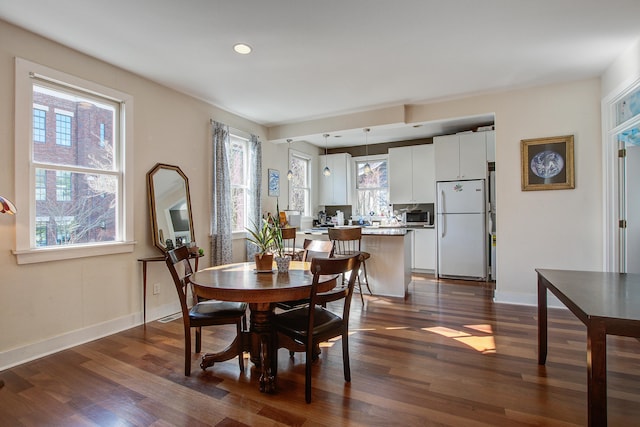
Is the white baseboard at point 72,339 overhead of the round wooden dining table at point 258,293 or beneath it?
beneath

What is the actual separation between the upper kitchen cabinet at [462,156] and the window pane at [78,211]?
15.6ft

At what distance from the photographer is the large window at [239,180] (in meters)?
4.64

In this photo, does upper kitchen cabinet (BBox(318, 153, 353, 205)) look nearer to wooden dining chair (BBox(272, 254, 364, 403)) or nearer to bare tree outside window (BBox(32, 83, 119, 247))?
bare tree outside window (BBox(32, 83, 119, 247))

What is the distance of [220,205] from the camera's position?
13.8ft

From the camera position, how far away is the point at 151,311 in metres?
3.45

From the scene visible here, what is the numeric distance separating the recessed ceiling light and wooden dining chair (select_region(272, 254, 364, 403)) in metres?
2.07

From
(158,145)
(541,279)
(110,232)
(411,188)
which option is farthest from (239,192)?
(541,279)

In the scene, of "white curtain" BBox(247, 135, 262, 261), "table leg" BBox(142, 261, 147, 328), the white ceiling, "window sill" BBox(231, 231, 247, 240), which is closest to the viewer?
the white ceiling

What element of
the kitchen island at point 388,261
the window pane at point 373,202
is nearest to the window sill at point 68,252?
the kitchen island at point 388,261

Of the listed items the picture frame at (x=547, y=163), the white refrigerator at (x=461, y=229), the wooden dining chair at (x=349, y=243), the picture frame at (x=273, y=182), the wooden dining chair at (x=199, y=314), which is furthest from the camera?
the picture frame at (x=273, y=182)

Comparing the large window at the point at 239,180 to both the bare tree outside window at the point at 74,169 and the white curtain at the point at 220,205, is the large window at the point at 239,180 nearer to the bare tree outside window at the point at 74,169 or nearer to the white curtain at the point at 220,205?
the white curtain at the point at 220,205

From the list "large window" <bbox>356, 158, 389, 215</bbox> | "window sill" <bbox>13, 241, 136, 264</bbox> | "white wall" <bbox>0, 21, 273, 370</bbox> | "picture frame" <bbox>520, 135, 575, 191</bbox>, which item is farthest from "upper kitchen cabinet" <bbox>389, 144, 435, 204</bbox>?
"window sill" <bbox>13, 241, 136, 264</bbox>

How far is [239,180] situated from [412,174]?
10.9 feet

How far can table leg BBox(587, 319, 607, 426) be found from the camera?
1.24 metres
